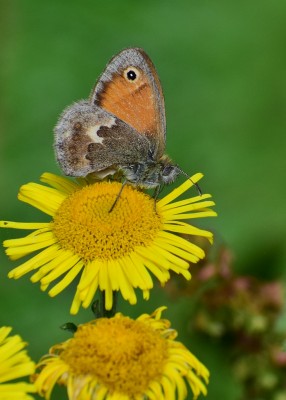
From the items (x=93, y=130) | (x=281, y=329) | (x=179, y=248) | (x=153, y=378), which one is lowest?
(x=281, y=329)

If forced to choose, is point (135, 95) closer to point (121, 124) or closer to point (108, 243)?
point (121, 124)

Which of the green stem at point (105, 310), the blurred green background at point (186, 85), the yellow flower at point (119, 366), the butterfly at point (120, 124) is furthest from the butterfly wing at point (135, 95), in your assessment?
the blurred green background at point (186, 85)

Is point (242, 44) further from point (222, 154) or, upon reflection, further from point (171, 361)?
point (171, 361)

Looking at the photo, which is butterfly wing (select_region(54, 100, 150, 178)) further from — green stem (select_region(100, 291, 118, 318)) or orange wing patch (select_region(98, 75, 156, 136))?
green stem (select_region(100, 291, 118, 318))

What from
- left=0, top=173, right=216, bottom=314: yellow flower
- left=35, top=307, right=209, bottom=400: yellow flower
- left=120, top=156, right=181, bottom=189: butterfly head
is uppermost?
left=120, top=156, right=181, bottom=189: butterfly head

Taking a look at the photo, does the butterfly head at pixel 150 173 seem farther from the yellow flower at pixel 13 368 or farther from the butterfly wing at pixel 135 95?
the yellow flower at pixel 13 368

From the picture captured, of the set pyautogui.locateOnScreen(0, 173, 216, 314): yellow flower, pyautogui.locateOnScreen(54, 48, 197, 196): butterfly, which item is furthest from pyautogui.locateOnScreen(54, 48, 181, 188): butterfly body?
pyautogui.locateOnScreen(0, 173, 216, 314): yellow flower

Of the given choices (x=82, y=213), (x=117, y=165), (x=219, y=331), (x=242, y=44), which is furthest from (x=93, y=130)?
(x=242, y=44)

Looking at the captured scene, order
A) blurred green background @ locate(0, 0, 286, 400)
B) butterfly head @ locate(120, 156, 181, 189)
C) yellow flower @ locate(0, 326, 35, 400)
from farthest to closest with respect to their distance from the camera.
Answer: blurred green background @ locate(0, 0, 286, 400) < butterfly head @ locate(120, 156, 181, 189) < yellow flower @ locate(0, 326, 35, 400)
